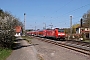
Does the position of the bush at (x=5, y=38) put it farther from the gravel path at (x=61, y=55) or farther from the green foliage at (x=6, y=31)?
the gravel path at (x=61, y=55)

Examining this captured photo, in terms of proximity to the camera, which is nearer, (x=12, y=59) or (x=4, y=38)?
(x=12, y=59)

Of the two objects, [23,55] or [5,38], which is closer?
[23,55]

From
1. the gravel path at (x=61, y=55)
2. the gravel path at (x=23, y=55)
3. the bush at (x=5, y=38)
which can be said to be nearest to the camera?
the gravel path at (x=23, y=55)

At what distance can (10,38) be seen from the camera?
26.0m

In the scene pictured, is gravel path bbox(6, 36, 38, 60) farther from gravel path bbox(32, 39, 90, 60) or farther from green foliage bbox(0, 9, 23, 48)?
green foliage bbox(0, 9, 23, 48)

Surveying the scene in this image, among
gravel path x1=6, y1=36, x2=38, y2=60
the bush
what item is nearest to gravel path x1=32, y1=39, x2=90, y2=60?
gravel path x1=6, y1=36, x2=38, y2=60

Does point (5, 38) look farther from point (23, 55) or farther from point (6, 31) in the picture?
point (23, 55)

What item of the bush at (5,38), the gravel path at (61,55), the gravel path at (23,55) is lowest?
the gravel path at (61,55)

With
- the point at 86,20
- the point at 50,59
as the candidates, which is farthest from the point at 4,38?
the point at 86,20

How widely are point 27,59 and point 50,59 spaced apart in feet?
7.53

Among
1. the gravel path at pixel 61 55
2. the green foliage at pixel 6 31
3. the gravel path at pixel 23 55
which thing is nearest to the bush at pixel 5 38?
the green foliage at pixel 6 31

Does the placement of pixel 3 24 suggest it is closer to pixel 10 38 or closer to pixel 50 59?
pixel 10 38

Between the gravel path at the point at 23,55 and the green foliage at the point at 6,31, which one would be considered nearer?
the gravel path at the point at 23,55

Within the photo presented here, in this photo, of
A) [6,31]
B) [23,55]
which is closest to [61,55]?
[23,55]
